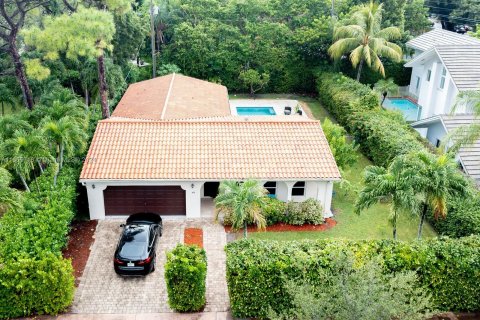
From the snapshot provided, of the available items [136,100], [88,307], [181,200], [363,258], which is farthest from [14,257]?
[136,100]

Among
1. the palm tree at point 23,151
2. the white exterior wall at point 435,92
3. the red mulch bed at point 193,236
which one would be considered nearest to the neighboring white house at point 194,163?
the red mulch bed at point 193,236

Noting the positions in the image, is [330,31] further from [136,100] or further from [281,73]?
[136,100]

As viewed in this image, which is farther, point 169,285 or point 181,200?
point 181,200

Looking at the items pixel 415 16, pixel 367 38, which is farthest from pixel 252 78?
pixel 415 16

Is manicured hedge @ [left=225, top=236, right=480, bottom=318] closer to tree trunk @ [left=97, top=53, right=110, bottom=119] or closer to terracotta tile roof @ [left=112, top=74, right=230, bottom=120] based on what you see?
terracotta tile roof @ [left=112, top=74, right=230, bottom=120]

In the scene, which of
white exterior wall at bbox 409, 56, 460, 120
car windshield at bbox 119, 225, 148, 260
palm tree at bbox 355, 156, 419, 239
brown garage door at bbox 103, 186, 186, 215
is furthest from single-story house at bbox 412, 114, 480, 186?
car windshield at bbox 119, 225, 148, 260

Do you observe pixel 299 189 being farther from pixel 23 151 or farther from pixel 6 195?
pixel 6 195

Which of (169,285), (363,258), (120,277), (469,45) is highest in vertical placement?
(469,45)

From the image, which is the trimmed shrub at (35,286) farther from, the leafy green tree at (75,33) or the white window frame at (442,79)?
the white window frame at (442,79)
